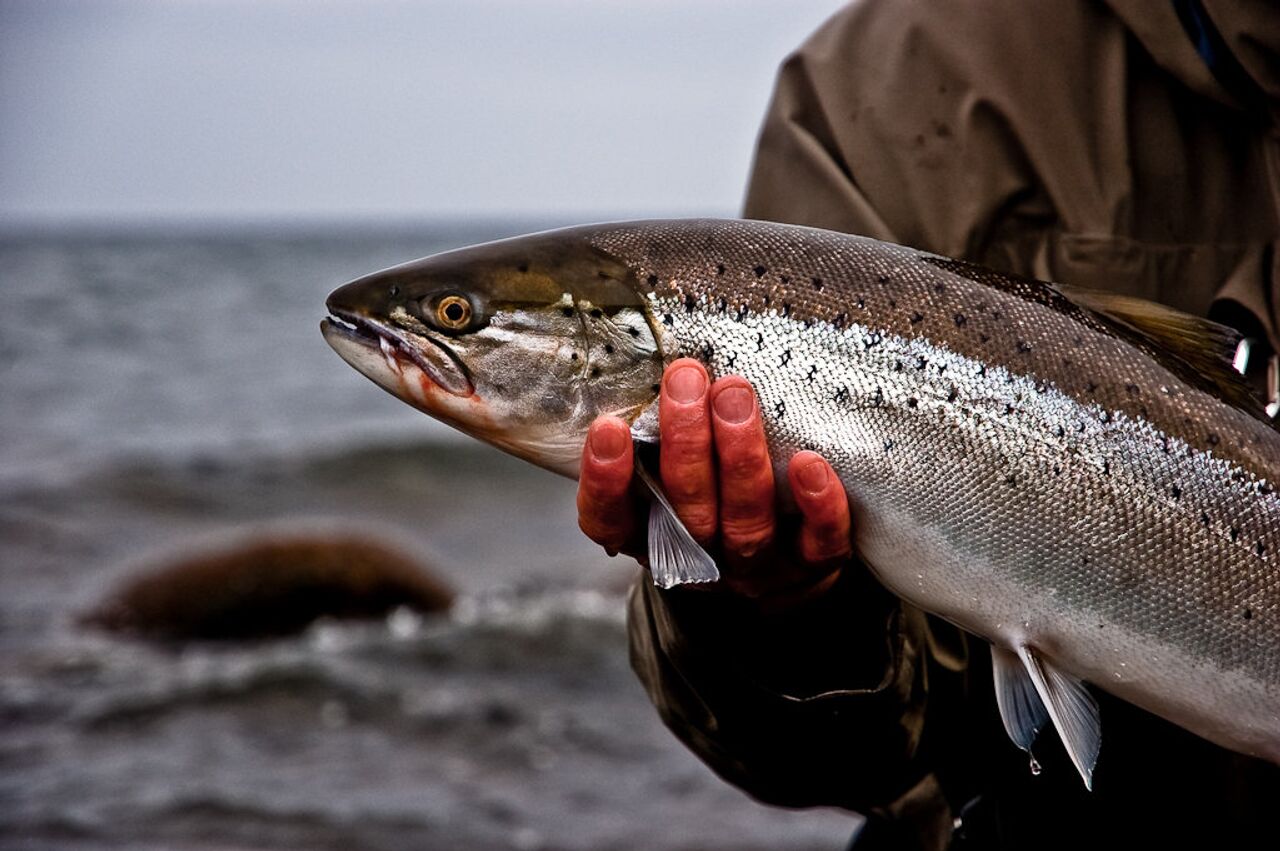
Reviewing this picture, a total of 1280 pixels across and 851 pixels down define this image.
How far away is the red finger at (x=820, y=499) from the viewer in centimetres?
218

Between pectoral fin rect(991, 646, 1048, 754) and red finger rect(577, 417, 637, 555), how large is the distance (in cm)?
71

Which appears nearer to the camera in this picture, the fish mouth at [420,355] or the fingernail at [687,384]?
the fingernail at [687,384]

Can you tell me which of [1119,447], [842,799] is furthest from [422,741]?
[1119,447]

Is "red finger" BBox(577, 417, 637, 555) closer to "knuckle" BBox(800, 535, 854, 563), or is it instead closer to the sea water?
"knuckle" BBox(800, 535, 854, 563)

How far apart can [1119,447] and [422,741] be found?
517cm

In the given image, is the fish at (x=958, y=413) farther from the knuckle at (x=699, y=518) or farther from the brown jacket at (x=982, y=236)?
the brown jacket at (x=982, y=236)

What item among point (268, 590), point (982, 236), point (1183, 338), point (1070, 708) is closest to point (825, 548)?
point (1070, 708)

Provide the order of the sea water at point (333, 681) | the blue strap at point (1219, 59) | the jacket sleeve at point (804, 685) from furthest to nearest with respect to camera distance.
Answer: the sea water at point (333, 681), the blue strap at point (1219, 59), the jacket sleeve at point (804, 685)

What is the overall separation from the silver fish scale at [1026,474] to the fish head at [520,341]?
0.24 feet

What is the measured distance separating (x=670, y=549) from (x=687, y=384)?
0.97 ft

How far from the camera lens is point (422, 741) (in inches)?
266

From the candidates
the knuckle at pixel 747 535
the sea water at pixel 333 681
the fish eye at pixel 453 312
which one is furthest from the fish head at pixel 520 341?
the sea water at pixel 333 681

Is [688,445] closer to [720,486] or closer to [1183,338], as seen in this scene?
[720,486]

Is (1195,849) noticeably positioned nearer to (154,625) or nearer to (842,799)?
(842,799)
